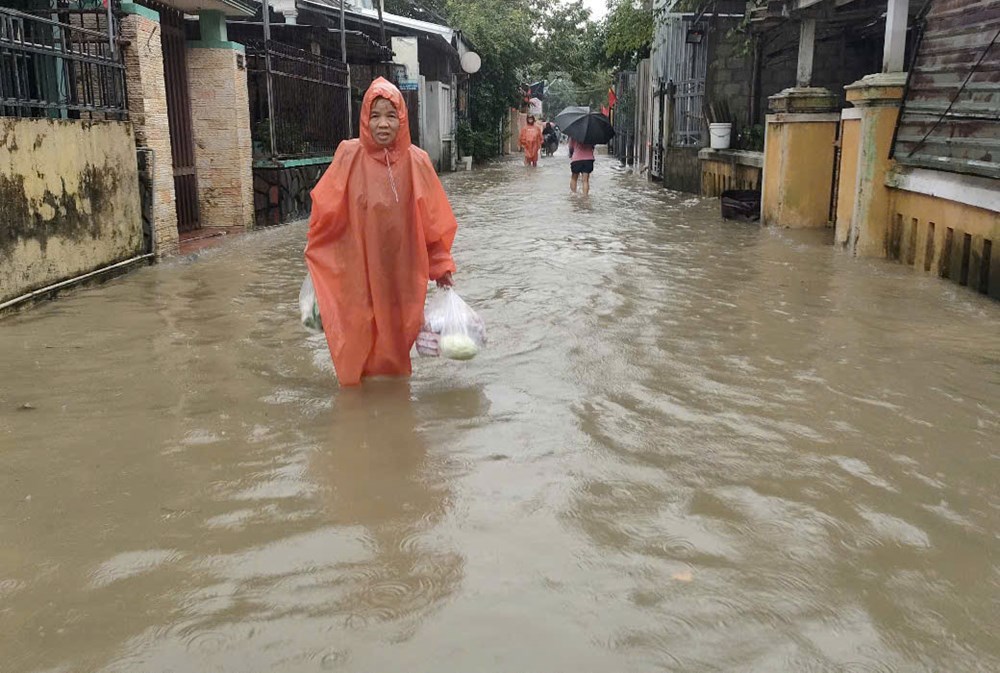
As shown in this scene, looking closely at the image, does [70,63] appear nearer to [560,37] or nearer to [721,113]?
[721,113]

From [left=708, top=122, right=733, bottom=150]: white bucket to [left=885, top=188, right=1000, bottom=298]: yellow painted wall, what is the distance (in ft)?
23.4

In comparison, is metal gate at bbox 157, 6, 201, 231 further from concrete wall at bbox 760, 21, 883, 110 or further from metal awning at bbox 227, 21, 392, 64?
concrete wall at bbox 760, 21, 883, 110

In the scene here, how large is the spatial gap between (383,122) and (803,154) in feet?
27.2

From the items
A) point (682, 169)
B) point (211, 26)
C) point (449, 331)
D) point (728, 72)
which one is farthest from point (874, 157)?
point (682, 169)

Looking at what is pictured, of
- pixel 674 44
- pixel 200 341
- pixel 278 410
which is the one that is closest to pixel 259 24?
pixel 674 44

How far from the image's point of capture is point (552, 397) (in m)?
4.62

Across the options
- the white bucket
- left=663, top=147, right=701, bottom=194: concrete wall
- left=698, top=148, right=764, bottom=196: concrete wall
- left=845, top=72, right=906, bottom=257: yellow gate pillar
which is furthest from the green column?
left=663, top=147, right=701, bottom=194: concrete wall

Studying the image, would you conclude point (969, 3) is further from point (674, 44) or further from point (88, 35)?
point (674, 44)

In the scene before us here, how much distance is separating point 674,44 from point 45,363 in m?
16.0

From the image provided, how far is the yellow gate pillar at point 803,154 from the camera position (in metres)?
11.2

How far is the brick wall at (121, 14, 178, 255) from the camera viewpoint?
8438mm

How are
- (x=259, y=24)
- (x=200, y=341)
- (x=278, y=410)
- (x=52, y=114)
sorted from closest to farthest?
(x=278, y=410) < (x=200, y=341) < (x=52, y=114) < (x=259, y=24)

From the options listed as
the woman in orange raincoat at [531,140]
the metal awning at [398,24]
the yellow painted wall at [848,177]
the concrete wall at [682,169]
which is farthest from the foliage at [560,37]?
the yellow painted wall at [848,177]

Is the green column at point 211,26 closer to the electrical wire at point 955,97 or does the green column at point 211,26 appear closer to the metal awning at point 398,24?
the metal awning at point 398,24
